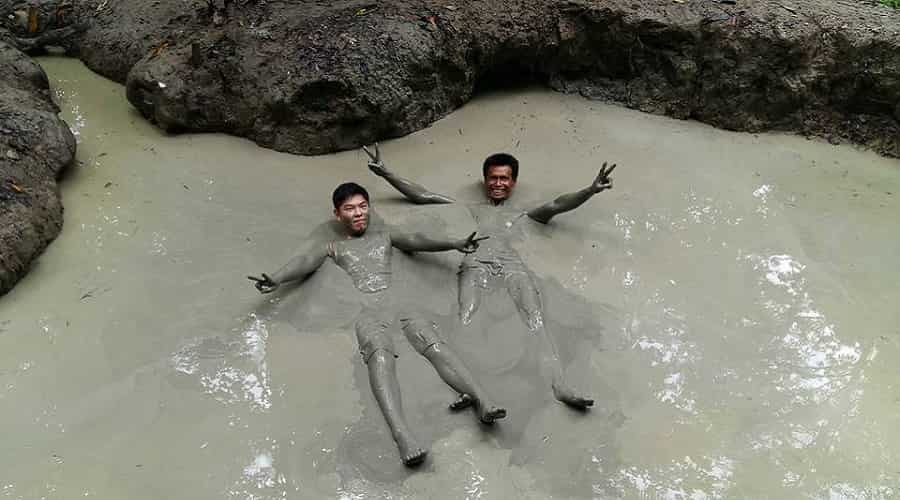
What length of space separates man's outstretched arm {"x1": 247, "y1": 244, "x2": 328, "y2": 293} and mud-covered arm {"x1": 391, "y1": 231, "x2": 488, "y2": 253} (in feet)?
1.60

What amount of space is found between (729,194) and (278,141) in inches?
146

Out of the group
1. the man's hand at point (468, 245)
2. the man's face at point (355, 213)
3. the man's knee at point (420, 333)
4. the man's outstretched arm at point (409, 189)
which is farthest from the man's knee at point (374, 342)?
the man's outstretched arm at point (409, 189)

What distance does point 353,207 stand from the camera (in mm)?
4102

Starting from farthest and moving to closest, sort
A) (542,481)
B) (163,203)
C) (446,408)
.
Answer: (163,203) → (446,408) → (542,481)

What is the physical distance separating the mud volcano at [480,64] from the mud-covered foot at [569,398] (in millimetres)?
3015

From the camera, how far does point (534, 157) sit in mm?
5172

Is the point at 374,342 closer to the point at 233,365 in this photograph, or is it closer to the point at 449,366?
the point at 449,366

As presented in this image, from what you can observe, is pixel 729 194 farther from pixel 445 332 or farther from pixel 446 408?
pixel 446 408

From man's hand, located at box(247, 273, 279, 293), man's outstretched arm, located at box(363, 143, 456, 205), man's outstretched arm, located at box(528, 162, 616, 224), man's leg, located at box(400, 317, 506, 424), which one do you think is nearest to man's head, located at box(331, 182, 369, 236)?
man's outstretched arm, located at box(363, 143, 456, 205)

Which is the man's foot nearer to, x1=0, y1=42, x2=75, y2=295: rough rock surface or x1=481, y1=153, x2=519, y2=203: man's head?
x1=481, y1=153, x2=519, y2=203: man's head

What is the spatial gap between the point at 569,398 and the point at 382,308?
4.04 feet

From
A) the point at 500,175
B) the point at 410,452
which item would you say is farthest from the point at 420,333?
the point at 500,175

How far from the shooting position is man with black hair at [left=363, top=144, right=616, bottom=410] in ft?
11.5

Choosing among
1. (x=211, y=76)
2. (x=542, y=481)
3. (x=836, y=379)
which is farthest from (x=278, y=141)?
(x=836, y=379)
